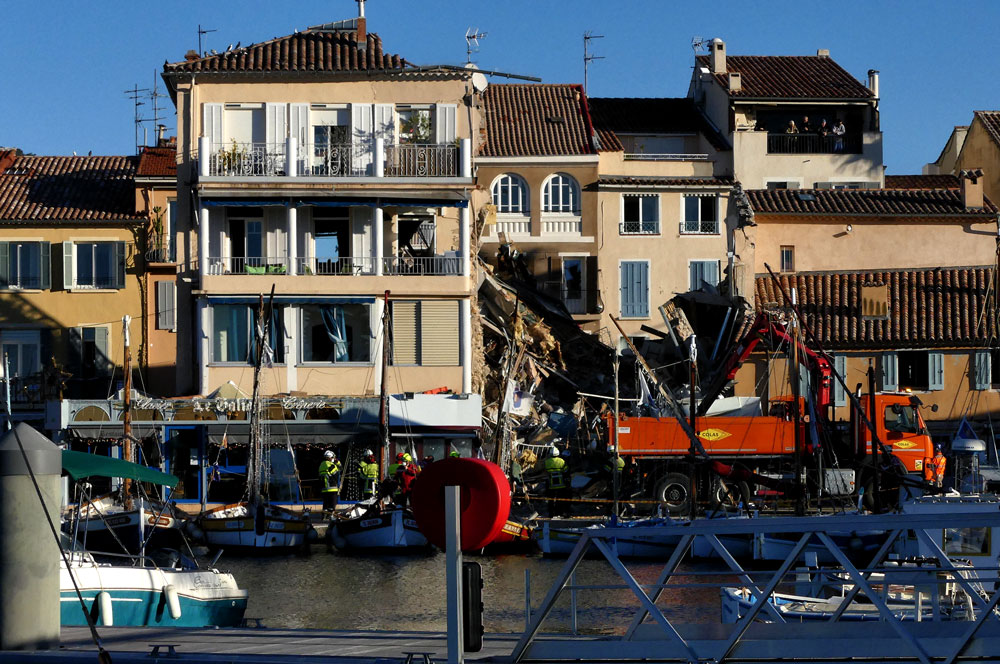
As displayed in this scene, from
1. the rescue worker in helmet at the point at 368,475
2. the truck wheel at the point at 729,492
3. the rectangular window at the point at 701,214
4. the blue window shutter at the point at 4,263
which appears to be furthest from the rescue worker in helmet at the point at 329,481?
the rectangular window at the point at 701,214

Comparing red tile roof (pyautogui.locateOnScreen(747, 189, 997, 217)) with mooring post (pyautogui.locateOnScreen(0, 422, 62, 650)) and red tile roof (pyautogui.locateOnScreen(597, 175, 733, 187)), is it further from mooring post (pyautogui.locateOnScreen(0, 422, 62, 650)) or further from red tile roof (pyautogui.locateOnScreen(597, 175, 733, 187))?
mooring post (pyautogui.locateOnScreen(0, 422, 62, 650))

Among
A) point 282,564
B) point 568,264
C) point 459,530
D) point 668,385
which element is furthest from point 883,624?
point 568,264

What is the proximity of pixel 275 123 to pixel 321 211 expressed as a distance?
2.98m

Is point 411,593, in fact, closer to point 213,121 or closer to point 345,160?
point 345,160

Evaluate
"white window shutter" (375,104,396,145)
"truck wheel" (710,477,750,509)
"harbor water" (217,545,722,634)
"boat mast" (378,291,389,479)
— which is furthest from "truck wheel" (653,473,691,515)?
"white window shutter" (375,104,396,145)

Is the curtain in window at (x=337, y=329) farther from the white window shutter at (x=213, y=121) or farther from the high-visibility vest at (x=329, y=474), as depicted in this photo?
the white window shutter at (x=213, y=121)

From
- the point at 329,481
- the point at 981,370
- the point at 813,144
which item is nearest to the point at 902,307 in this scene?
the point at 981,370

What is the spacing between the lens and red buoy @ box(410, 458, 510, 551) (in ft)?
36.5

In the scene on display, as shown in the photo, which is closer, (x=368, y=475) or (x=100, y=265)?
(x=368, y=475)

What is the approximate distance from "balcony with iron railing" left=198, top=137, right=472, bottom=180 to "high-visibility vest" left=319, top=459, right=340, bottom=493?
30.5ft

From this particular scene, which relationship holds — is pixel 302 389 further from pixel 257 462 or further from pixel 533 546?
pixel 533 546

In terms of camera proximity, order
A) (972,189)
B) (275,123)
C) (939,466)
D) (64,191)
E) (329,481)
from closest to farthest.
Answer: (329,481)
(939,466)
(275,123)
(64,191)
(972,189)

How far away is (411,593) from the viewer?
29594 millimetres

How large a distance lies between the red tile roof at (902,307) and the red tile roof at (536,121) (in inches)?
357
